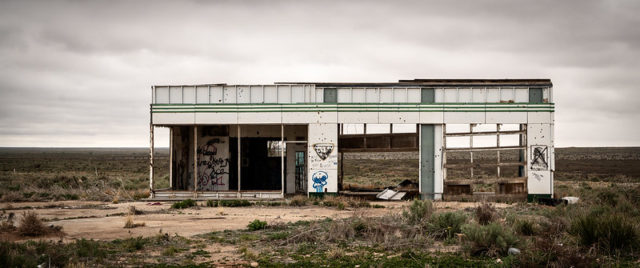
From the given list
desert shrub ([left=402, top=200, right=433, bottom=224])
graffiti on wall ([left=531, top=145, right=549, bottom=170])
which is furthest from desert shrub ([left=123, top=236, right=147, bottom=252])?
graffiti on wall ([left=531, top=145, right=549, bottom=170])

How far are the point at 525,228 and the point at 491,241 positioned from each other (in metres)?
2.81

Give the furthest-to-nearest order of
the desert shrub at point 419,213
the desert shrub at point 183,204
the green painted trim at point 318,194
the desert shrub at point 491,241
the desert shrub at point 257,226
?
the green painted trim at point 318,194, the desert shrub at point 183,204, the desert shrub at point 257,226, the desert shrub at point 419,213, the desert shrub at point 491,241

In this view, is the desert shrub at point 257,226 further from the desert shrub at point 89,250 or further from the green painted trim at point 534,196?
the green painted trim at point 534,196

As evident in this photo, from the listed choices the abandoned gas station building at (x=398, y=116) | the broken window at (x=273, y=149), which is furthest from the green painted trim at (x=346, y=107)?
the broken window at (x=273, y=149)

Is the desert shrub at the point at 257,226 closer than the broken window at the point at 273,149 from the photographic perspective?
Yes

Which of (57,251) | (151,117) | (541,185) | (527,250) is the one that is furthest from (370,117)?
(57,251)

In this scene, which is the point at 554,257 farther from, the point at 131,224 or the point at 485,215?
the point at 131,224

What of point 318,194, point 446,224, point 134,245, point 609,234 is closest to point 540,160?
point 318,194

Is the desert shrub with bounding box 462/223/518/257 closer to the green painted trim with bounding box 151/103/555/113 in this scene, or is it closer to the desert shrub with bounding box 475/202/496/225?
the desert shrub with bounding box 475/202/496/225

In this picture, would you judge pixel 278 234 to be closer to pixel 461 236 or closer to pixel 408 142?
pixel 461 236

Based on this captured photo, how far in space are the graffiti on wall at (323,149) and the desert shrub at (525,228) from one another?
40.6ft

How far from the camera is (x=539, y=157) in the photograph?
82.6 ft

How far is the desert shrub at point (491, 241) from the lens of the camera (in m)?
11.7

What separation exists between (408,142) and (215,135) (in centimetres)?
1035
